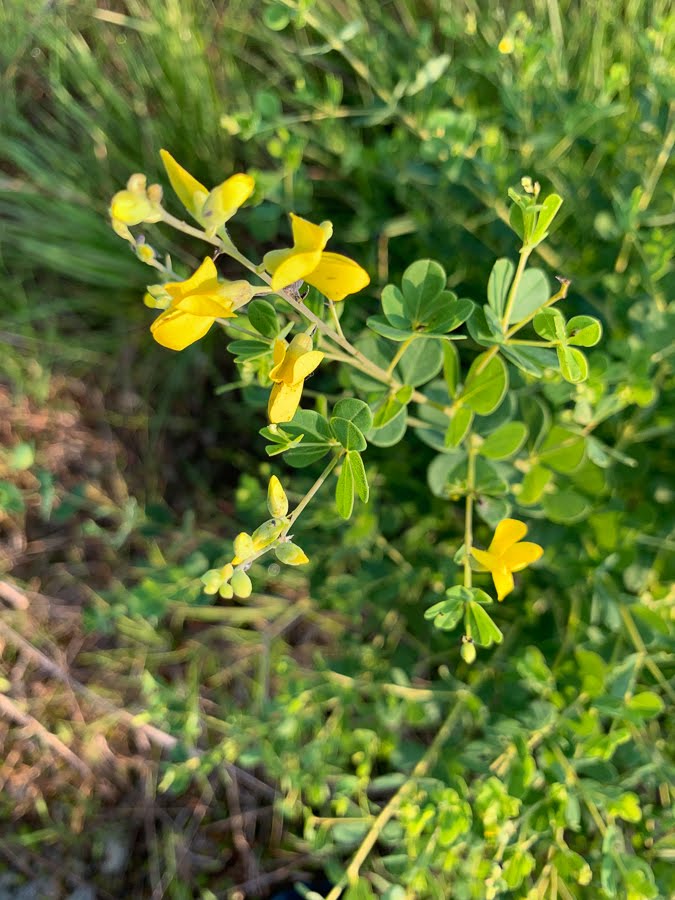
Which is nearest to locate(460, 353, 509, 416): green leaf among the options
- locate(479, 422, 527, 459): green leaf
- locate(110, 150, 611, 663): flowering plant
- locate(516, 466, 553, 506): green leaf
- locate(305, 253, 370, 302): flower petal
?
locate(110, 150, 611, 663): flowering plant

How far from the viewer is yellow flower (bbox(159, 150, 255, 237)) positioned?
666 mm

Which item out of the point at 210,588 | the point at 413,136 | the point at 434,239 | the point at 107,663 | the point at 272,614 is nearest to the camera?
the point at 210,588

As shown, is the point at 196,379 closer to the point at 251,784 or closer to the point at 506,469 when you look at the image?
the point at 251,784

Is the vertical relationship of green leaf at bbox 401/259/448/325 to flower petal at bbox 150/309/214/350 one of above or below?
below

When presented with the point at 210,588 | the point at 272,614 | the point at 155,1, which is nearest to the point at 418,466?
the point at 272,614

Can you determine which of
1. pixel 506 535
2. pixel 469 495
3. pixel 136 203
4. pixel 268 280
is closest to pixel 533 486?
pixel 469 495

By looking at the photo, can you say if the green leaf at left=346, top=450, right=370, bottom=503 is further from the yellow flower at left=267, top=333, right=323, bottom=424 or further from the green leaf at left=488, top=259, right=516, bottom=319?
the green leaf at left=488, top=259, right=516, bottom=319

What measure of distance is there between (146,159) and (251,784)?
176 centimetres

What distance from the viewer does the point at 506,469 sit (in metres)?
1.21

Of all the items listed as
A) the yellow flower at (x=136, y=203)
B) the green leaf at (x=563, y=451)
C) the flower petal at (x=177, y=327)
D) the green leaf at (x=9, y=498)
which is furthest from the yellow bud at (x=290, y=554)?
the green leaf at (x=9, y=498)

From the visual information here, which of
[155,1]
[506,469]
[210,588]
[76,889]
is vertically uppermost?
[155,1]

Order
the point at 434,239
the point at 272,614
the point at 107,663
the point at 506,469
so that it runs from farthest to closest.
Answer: the point at 107,663
the point at 272,614
the point at 434,239
the point at 506,469

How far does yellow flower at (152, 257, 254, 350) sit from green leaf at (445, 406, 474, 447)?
40cm

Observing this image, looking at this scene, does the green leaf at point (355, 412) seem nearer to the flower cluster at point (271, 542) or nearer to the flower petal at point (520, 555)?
the flower cluster at point (271, 542)
